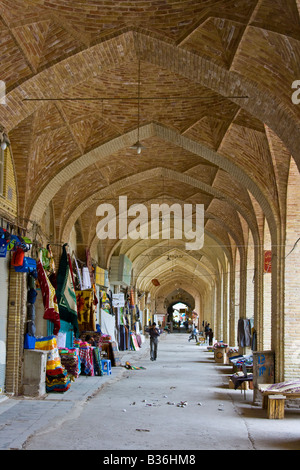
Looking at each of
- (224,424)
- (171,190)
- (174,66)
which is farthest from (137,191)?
(224,424)

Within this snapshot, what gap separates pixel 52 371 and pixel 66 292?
2.64 meters

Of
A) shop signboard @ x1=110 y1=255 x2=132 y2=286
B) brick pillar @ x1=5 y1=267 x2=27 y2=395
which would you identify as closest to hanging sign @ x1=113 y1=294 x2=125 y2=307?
shop signboard @ x1=110 y1=255 x2=132 y2=286

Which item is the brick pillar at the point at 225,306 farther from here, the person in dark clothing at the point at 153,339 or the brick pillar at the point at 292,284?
the brick pillar at the point at 292,284

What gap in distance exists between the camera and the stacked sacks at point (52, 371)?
10.1m

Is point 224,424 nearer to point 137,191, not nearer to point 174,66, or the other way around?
point 174,66

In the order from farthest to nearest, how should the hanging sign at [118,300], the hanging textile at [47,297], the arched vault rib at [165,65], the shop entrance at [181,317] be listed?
the shop entrance at [181,317] → the hanging sign at [118,300] → the hanging textile at [47,297] → the arched vault rib at [165,65]

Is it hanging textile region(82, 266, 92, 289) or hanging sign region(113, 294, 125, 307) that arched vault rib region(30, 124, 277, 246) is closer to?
hanging textile region(82, 266, 92, 289)

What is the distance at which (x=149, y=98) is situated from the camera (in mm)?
9336

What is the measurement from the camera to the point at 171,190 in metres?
16.7

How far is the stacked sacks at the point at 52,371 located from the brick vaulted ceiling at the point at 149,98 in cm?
234

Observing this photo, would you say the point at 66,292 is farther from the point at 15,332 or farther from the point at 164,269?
the point at 164,269

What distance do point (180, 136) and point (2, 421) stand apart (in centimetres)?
637

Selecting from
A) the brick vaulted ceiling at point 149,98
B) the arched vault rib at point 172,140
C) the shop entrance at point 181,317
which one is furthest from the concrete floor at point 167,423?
the shop entrance at point 181,317
